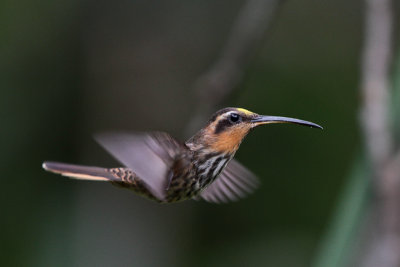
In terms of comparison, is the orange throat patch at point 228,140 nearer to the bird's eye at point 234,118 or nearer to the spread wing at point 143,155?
the bird's eye at point 234,118

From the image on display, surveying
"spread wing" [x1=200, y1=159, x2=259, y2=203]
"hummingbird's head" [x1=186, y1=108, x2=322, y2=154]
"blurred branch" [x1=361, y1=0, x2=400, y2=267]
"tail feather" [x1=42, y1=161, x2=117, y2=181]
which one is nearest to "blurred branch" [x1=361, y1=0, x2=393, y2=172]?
"blurred branch" [x1=361, y1=0, x2=400, y2=267]

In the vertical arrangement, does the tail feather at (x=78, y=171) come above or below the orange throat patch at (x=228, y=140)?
below

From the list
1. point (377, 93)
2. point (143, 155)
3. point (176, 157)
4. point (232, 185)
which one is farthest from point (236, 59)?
point (143, 155)

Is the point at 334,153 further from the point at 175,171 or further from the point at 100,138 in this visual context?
the point at 100,138

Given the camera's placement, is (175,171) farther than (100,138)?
Yes

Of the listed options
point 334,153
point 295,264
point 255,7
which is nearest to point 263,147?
point 334,153

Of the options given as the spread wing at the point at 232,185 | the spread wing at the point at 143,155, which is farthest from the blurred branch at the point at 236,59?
the spread wing at the point at 143,155
